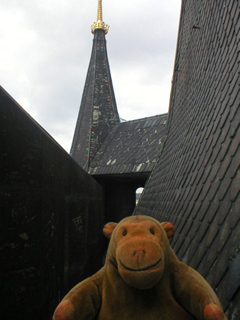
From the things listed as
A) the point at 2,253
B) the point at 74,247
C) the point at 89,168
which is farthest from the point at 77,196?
the point at 89,168

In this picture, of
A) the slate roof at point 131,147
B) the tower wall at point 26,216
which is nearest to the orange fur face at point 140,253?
the tower wall at point 26,216

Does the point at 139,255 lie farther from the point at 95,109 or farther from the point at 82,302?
the point at 95,109

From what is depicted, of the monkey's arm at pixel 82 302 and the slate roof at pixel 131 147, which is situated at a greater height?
the monkey's arm at pixel 82 302

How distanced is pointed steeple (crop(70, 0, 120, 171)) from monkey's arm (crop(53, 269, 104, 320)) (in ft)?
33.3

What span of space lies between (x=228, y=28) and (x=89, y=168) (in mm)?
8520

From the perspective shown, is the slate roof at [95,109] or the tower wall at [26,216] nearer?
the tower wall at [26,216]

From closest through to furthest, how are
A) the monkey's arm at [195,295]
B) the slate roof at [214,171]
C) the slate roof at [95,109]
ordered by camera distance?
1. the monkey's arm at [195,295]
2. the slate roof at [214,171]
3. the slate roof at [95,109]

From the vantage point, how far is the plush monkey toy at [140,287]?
1254 millimetres

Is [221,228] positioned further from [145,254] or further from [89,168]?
[89,168]

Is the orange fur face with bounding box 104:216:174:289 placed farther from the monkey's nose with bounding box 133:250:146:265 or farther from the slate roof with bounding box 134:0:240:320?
the slate roof with bounding box 134:0:240:320

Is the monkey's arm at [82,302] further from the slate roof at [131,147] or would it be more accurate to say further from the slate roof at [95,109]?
the slate roof at [95,109]

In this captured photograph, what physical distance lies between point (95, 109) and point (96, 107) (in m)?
0.13

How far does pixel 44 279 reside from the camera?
2420mm

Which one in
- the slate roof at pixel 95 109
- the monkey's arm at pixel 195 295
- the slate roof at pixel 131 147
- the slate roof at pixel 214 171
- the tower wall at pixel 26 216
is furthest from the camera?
the slate roof at pixel 95 109
